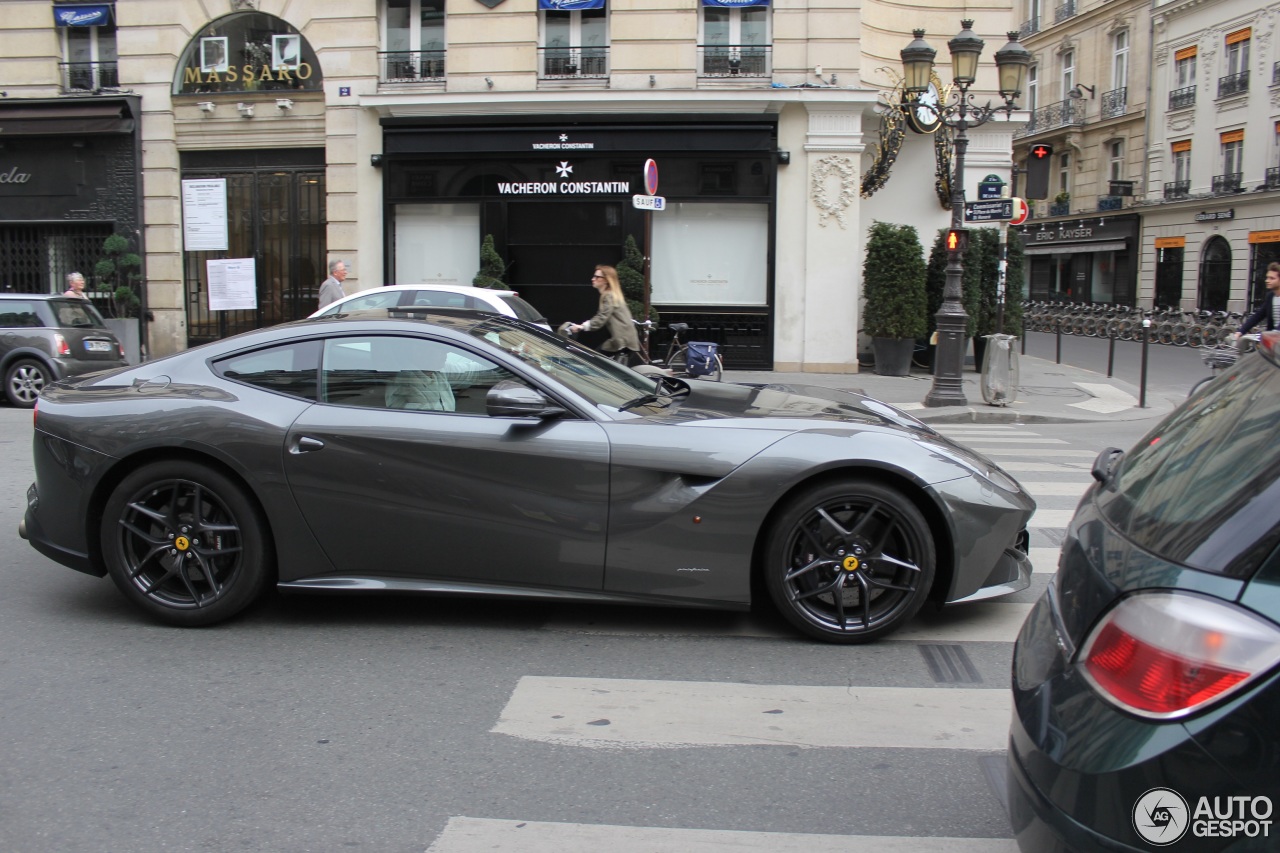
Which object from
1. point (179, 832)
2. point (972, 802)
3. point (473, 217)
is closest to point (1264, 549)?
point (972, 802)

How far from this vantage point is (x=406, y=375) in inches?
191

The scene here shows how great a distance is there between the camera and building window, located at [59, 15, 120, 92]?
66.6 feet

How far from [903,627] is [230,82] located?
18952 mm

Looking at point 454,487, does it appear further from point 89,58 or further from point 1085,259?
point 1085,259

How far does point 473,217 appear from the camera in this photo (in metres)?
19.3

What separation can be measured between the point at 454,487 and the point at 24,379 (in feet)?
38.6

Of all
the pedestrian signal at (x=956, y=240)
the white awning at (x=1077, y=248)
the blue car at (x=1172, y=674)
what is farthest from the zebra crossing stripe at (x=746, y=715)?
the white awning at (x=1077, y=248)

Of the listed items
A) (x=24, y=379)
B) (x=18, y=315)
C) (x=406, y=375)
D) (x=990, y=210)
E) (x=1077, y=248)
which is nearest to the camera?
(x=406, y=375)

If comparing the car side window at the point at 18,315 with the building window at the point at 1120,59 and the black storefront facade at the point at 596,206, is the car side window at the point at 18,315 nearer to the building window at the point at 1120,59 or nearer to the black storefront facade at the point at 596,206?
the black storefront facade at the point at 596,206

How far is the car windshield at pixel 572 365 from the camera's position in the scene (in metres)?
4.89

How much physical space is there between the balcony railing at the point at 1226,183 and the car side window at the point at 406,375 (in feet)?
131

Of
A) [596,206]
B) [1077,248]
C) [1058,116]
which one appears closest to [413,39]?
[596,206]

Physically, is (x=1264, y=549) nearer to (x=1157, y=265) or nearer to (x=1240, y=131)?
(x=1240, y=131)

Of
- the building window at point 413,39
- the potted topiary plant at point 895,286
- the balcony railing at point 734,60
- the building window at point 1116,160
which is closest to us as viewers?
the potted topiary plant at point 895,286
